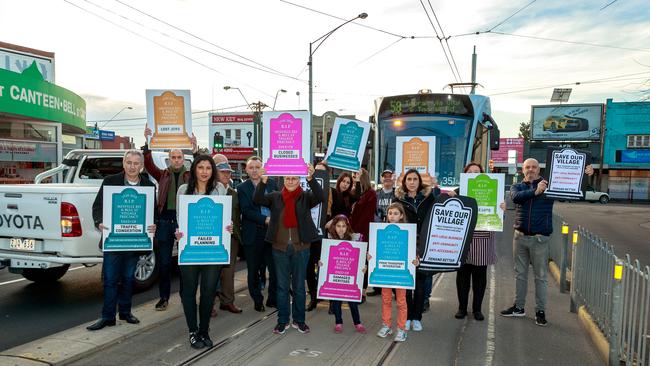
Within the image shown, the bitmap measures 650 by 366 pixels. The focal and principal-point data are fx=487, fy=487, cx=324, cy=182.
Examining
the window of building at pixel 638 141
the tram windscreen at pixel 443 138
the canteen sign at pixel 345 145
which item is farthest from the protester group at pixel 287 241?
the window of building at pixel 638 141

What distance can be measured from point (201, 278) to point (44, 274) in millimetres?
4209

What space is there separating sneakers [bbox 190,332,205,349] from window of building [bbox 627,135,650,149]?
161 feet

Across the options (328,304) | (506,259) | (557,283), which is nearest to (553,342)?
(328,304)

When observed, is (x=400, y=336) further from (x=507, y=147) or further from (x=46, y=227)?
(x=507, y=147)

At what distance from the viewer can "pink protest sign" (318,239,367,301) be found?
564 cm

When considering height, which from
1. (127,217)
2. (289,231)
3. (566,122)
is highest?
(566,122)

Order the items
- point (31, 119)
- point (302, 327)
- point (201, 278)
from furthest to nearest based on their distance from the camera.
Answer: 1. point (31, 119)
2. point (302, 327)
3. point (201, 278)

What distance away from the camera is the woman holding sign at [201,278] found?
4.96m

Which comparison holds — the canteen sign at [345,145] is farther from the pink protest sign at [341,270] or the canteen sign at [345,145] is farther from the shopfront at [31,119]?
the shopfront at [31,119]

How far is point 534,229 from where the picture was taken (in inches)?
236

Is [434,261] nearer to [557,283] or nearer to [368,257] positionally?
[368,257]

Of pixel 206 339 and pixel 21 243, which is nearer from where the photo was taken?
pixel 206 339

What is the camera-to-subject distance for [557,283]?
8.48 meters

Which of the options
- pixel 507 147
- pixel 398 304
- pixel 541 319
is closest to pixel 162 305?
pixel 398 304
